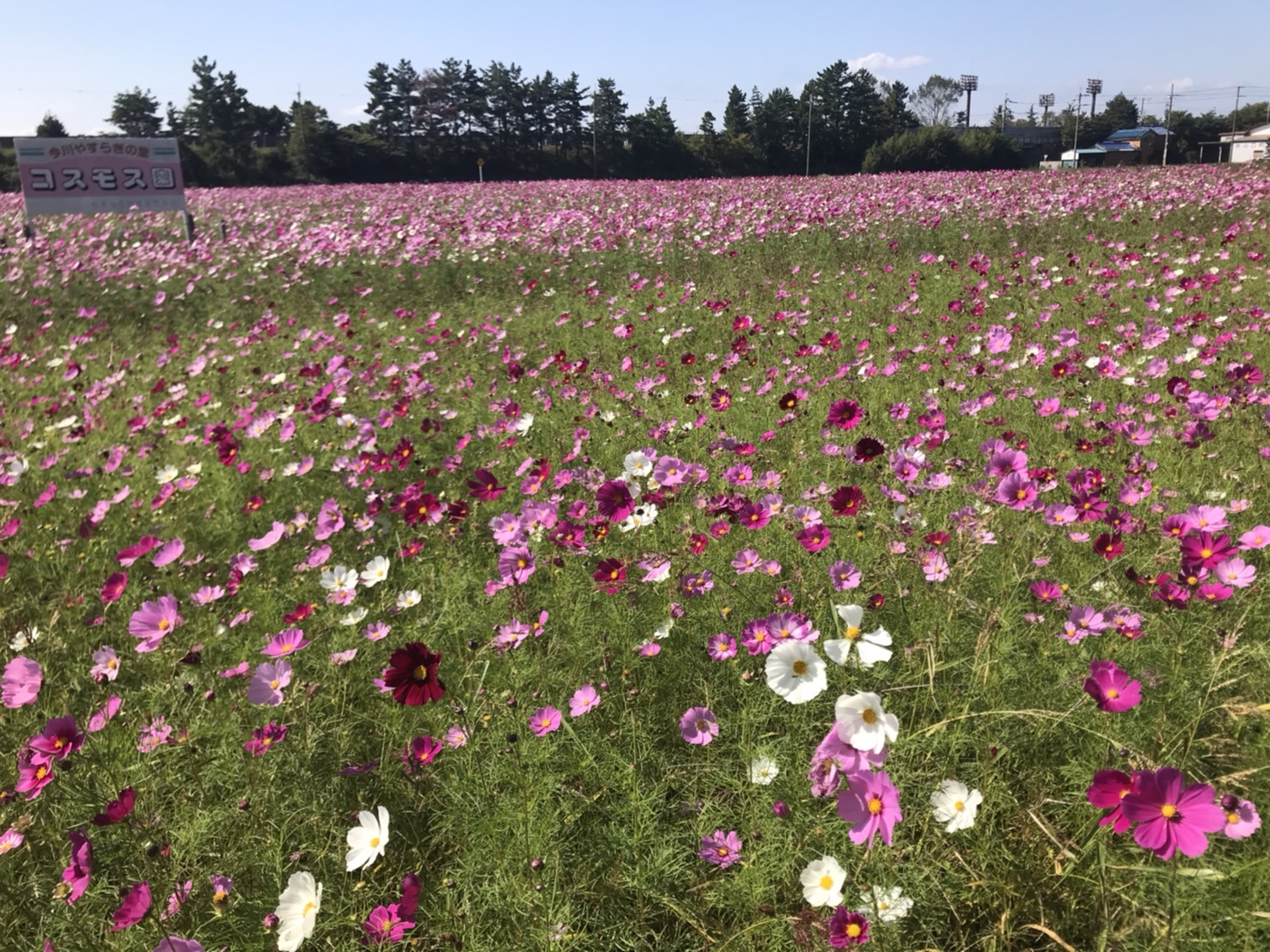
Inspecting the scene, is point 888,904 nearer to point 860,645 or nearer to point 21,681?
point 860,645

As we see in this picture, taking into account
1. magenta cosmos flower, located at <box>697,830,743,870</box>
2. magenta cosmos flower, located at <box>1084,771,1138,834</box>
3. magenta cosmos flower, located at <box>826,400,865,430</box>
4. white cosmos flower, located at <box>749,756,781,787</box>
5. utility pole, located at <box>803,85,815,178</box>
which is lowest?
magenta cosmos flower, located at <box>697,830,743,870</box>

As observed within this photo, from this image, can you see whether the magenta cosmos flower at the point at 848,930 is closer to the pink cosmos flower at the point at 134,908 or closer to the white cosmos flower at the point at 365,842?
the white cosmos flower at the point at 365,842

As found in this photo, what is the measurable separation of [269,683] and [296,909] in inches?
20.0

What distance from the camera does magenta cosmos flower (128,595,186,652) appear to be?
1.69m

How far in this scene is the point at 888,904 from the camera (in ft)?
3.45

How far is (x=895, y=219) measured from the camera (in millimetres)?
7914

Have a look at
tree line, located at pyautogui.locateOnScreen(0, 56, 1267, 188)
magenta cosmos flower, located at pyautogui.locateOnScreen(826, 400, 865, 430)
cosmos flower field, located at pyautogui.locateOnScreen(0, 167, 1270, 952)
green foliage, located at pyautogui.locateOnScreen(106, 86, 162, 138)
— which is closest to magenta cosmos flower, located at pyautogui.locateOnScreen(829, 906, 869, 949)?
cosmos flower field, located at pyautogui.locateOnScreen(0, 167, 1270, 952)

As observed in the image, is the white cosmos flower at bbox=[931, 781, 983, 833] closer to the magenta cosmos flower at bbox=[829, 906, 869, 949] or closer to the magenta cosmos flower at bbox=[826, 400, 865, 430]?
the magenta cosmos flower at bbox=[829, 906, 869, 949]

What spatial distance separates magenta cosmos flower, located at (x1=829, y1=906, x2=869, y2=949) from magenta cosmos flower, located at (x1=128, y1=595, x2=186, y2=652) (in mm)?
1514

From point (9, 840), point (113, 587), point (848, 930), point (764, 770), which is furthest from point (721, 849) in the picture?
point (113, 587)

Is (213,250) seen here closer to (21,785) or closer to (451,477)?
(451,477)

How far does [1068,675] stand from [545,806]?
3.70ft

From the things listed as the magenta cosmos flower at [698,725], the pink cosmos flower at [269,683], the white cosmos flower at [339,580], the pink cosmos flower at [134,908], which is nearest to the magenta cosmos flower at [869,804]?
the magenta cosmos flower at [698,725]

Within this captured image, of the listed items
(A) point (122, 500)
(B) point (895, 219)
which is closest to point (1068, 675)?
(A) point (122, 500)
